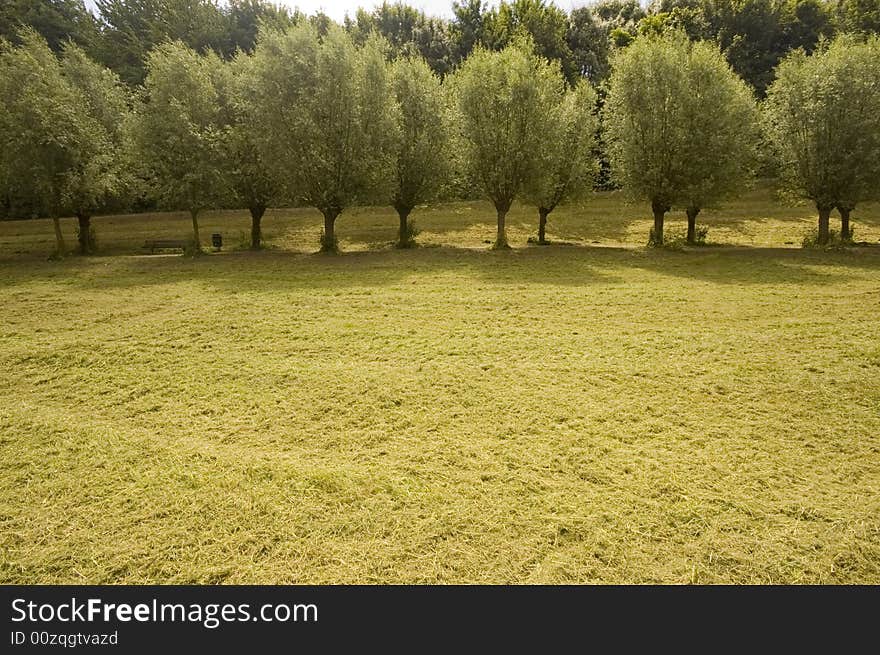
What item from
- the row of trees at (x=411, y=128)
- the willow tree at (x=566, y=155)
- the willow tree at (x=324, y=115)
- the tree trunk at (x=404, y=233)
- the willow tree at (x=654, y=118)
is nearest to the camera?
the row of trees at (x=411, y=128)

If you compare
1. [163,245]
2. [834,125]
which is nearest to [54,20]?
[163,245]

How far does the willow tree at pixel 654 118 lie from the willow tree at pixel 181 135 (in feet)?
81.5

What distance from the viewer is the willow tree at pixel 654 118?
92.5 feet

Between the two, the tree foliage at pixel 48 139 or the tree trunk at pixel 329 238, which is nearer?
the tree foliage at pixel 48 139

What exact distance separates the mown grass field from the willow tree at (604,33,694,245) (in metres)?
12.2

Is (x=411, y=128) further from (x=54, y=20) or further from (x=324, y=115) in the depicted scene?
(x=54, y=20)

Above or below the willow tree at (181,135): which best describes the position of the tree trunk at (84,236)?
below

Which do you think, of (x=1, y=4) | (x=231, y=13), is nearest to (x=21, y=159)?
(x=1, y=4)

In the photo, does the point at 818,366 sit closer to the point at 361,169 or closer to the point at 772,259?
the point at 772,259

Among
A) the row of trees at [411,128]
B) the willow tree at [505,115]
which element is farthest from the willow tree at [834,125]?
the willow tree at [505,115]

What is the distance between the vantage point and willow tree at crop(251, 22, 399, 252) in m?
27.7

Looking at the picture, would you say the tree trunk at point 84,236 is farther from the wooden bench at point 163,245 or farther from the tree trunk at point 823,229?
the tree trunk at point 823,229

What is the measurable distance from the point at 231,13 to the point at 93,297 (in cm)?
7128

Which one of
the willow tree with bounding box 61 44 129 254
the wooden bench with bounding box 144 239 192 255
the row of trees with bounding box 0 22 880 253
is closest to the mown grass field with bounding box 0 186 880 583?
the row of trees with bounding box 0 22 880 253
